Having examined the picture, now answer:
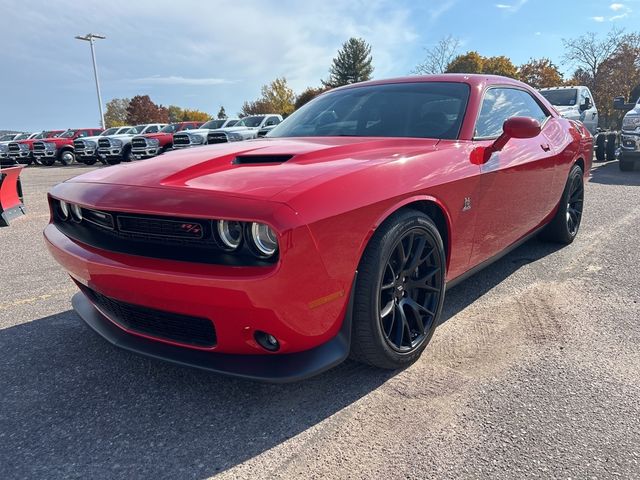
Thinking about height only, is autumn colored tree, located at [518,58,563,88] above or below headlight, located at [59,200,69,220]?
above

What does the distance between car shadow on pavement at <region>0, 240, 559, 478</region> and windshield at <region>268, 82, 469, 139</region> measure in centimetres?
146

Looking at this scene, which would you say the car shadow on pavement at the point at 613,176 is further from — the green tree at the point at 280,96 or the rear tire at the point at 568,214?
the green tree at the point at 280,96

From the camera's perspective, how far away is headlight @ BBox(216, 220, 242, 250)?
1.78 metres

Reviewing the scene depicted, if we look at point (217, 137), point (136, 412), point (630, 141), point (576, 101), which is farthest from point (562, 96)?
point (136, 412)

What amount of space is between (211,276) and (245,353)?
397 millimetres

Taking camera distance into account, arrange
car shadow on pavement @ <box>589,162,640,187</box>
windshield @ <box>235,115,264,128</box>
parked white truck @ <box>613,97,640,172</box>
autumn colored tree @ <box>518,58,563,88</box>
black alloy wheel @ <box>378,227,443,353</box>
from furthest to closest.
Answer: autumn colored tree @ <box>518,58,563,88</box> < windshield @ <box>235,115,264,128</box> < parked white truck @ <box>613,97,640,172</box> < car shadow on pavement @ <box>589,162,640,187</box> < black alloy wheel @ <box>378,227,443,353</box>

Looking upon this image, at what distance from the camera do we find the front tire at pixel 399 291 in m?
1.97

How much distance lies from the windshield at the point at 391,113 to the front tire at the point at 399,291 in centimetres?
80

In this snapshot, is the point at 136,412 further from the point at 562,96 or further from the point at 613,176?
the point at 562,96

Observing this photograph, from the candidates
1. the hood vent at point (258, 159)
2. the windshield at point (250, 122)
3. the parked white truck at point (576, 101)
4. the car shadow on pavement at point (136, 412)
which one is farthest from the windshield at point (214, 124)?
the hood vent at point (258, 159)

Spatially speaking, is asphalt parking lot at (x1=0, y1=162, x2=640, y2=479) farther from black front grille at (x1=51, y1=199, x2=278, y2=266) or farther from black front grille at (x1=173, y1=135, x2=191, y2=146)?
black front grille at (x1=173, y1=135, x2=191, y2=146)

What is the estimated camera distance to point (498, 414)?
6.40ft

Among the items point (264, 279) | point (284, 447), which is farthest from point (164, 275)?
point (284, 447)

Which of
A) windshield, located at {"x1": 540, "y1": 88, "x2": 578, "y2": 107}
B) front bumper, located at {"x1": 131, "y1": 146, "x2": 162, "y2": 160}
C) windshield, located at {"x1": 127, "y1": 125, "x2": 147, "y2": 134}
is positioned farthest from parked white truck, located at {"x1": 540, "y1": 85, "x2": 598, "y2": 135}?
windshield, located at {"x1": 127, "y1": 125, "x2": 147, "y2": 134}
